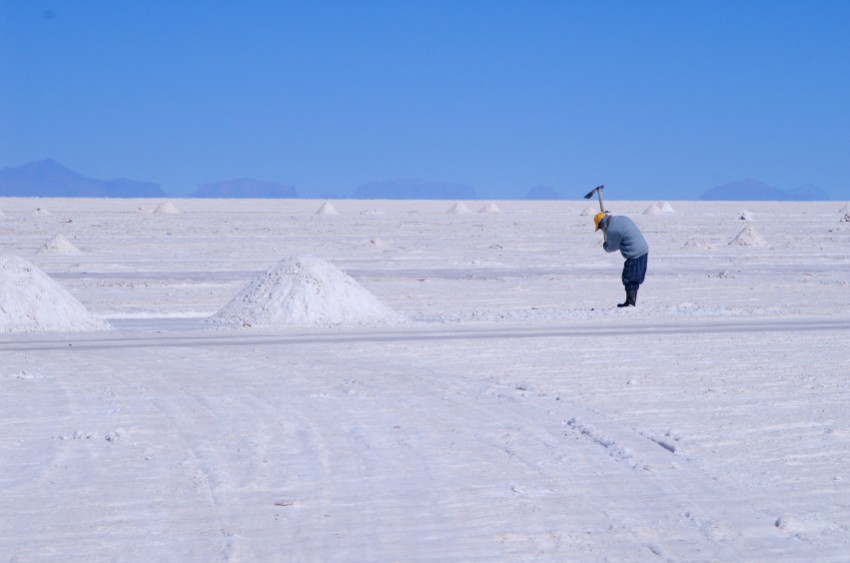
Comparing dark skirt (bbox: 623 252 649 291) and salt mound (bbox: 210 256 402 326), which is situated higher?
dark skirt (bbox: 623 252 649 291)

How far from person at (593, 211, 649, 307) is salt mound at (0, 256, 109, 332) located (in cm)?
748

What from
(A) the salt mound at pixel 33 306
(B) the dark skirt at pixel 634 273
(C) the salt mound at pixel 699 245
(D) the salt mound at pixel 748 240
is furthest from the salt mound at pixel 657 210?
(A) the salt mound at pixel 33 306

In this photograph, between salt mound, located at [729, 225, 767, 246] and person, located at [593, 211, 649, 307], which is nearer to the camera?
person, located at [593, 211, 649, 307]

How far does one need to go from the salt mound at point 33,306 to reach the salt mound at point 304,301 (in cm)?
178

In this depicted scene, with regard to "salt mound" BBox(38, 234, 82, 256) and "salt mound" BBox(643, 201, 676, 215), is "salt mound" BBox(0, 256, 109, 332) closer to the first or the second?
"salt mound" BBox(38, 234, 82, 256)

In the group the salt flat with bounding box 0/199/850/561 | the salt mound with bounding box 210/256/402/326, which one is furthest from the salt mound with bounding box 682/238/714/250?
the salt mound with bounding box 210/256/402/326

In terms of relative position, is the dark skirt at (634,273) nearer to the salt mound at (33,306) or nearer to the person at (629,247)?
the person at (629,247)

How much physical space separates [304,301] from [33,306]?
11.4 ft

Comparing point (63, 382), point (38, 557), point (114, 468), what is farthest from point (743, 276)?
point (38, 557)

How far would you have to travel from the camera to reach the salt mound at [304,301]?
15.5 meters

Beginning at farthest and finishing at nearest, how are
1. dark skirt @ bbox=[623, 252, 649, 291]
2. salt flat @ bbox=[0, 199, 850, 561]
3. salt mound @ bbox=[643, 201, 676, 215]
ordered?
1. salt mound @ bbox=[643, 201, 676, 215]
2. dark skirt @ bbox=[623, 252, 649, 291]
3. salt flat @ bbox=[0, 199, 850, 561]

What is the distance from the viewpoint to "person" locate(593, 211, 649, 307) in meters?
17.6

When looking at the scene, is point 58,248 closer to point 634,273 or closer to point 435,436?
point 634,273

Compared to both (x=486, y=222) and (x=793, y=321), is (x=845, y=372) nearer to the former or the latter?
(x=793, y=321)
